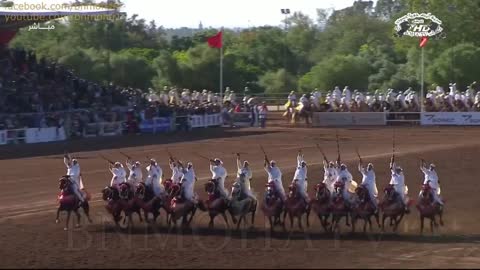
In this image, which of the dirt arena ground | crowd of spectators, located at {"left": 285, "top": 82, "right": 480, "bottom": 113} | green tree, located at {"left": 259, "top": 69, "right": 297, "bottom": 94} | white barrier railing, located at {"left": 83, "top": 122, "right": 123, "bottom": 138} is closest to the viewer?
the dirt arena ground

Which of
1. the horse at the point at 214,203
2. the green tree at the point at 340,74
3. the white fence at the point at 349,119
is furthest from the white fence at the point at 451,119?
the horse at the point at 214,203

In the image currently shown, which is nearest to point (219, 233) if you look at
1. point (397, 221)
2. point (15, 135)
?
point (397, 221)

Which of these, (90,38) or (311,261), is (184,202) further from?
(90,38)

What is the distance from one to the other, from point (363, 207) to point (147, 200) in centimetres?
468

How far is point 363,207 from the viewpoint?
2362cm

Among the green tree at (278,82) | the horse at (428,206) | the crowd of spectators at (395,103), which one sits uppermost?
the green tree at (278,82)

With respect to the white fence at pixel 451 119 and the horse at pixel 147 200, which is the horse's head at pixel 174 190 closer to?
the horse at pixel 147 200

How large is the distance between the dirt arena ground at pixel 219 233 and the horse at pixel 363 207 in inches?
15.6

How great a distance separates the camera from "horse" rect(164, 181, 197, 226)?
23.8m

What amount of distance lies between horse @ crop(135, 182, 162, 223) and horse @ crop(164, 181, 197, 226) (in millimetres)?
240

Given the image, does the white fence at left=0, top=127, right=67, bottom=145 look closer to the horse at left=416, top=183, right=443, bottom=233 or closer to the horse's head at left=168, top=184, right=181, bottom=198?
the horse's head at left=168, top=184, right=181, bottom=198

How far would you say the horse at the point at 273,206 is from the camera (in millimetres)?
23719

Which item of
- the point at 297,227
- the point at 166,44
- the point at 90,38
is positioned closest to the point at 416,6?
the point at 90,38

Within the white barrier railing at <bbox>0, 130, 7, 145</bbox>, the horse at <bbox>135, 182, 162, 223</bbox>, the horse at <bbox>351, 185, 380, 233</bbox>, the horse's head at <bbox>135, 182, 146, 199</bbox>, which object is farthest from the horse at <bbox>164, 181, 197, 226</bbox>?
the white barrier railing at <bbox>0, 130, 7, 145</bbox>
